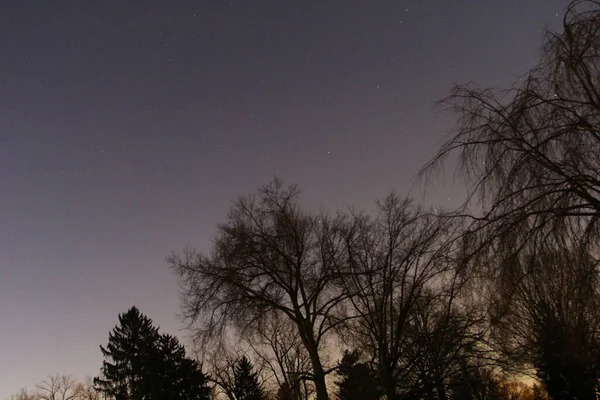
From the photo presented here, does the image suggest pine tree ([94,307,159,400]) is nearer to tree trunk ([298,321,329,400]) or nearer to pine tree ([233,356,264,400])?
pine tree ([233,356,264,400])

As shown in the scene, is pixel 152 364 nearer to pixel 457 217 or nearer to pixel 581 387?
pixel 581 387

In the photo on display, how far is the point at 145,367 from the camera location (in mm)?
40531

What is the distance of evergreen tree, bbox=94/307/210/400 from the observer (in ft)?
129

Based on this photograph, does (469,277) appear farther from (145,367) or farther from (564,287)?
(145,367)

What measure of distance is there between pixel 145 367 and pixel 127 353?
4.23 m

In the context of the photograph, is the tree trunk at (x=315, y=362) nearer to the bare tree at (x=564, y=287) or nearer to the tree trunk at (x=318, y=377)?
the tree trunk at (x=318, y=377)

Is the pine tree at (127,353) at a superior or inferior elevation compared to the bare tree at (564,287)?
superior

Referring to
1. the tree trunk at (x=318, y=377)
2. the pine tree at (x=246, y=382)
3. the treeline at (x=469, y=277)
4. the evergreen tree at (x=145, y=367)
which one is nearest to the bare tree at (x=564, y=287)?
the treeline at (x=469, y=277)

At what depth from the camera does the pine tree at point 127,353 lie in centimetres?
4228

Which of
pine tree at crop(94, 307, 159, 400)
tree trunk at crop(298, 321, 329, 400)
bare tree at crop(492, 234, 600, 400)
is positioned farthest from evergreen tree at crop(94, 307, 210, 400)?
bare tree at crop(492, 234, 600, 400)

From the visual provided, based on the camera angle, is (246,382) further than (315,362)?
Yes

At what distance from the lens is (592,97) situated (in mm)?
6160

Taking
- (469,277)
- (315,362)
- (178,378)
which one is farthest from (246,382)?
(469,277)

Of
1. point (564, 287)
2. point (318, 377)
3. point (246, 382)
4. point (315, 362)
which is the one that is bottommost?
point (564, 287)
